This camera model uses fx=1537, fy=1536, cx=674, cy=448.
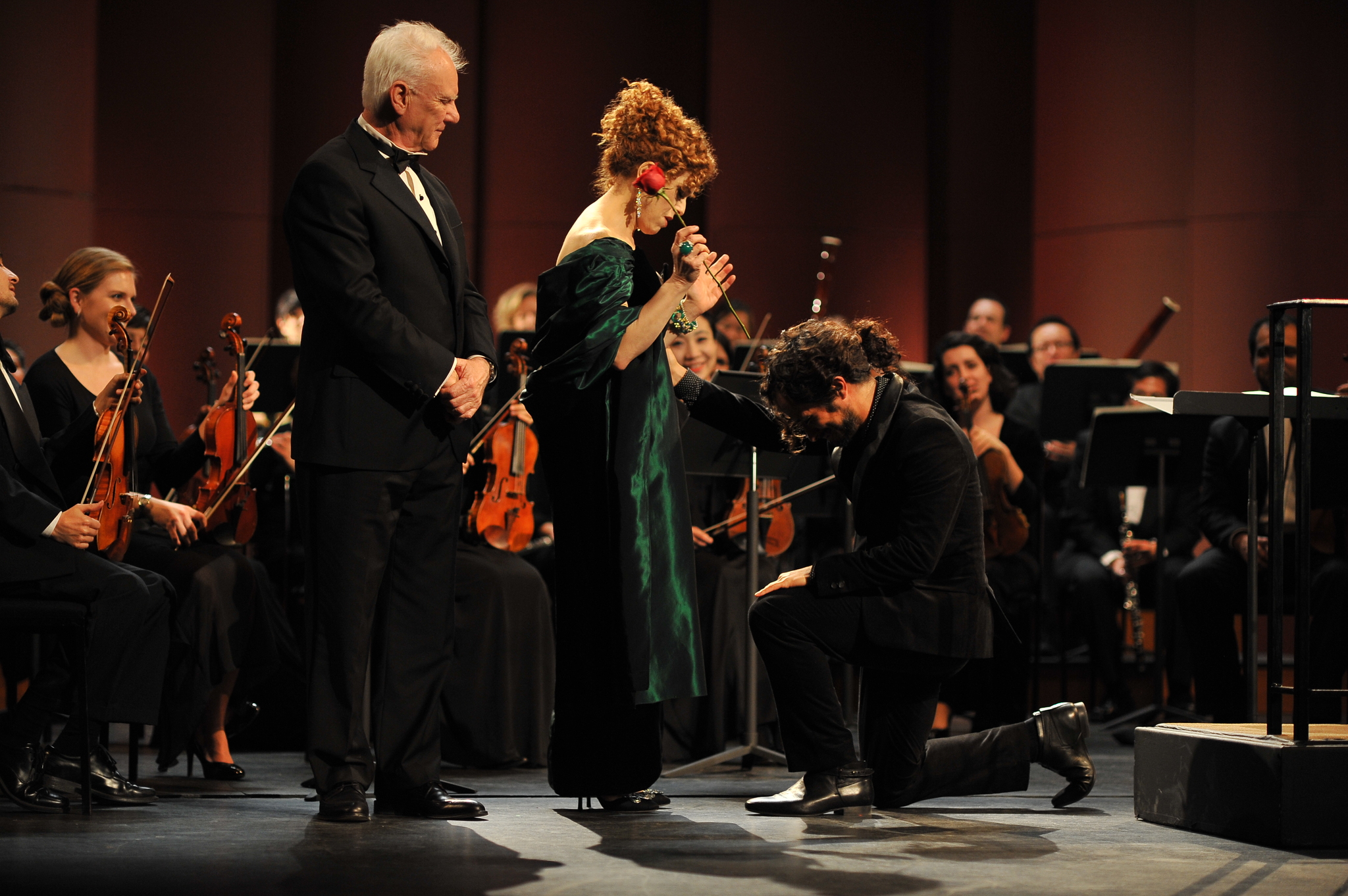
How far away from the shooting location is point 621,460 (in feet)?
10.1

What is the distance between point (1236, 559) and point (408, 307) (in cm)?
277

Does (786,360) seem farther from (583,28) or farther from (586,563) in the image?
(583,28)

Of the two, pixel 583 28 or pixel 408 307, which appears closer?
pixel 408 307

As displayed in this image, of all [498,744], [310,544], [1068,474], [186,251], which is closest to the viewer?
[310,544]

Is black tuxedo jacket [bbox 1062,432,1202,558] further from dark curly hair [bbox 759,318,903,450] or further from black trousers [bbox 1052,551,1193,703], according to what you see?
dark curly hair [bbox 759,318,903,450]

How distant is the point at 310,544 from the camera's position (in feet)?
9.50

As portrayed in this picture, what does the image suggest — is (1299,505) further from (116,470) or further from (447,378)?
(116,470)

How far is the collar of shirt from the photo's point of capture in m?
2.99

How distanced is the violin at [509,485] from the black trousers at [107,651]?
112cm

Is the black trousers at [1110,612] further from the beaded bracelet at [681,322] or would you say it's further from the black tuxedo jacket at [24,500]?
the black tuxedo jacket at [24,500]

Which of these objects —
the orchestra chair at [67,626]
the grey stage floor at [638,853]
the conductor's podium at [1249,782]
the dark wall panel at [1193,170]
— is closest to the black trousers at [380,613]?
the grey stage floor at [638,853]

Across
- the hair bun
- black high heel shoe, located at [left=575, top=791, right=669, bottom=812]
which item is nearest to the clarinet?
black high heel shoe, located at [left=575, top=791, right=669, bottom=812]

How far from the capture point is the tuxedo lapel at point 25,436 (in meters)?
3.21

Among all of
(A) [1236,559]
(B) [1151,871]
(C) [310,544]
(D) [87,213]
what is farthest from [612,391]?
(D) [87,213]
